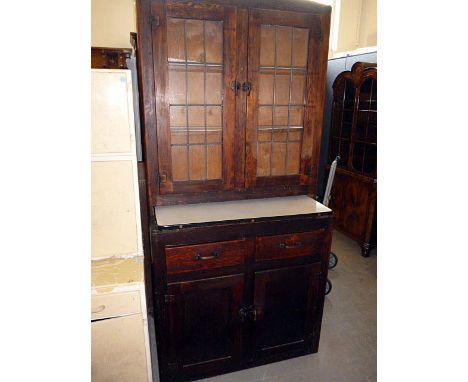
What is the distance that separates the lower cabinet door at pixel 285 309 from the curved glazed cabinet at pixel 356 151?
4.79 feet

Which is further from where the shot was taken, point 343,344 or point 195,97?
point 343,344

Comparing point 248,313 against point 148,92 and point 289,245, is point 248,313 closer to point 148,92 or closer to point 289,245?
point 289,245

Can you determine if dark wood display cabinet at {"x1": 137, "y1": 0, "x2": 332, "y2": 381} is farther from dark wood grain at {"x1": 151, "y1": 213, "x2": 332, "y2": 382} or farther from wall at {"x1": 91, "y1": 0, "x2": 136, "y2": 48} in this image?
wall at {"x1": 91, "y1": 0, "x2": 136, "y2": 48}

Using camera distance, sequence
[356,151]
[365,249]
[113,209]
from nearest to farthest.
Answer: [113,209] → [365,249] → [356,151]

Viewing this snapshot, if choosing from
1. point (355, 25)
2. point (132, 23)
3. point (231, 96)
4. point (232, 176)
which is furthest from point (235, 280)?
point (355, 25)

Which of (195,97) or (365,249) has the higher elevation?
(195,97)

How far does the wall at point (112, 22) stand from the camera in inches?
147

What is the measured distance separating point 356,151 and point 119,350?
2.68m

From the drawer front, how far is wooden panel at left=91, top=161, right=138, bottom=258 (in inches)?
24.4

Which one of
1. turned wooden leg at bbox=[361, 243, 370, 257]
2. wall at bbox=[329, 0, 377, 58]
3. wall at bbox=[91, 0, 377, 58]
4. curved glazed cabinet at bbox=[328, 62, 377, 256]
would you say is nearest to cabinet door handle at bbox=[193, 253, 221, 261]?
curved glazed cabinet at bbox=[328, 62, 377, 256]

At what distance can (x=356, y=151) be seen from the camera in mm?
3104

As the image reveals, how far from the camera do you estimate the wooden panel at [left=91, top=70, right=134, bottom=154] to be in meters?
1.29
